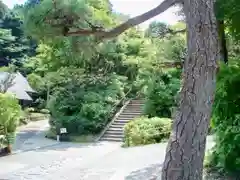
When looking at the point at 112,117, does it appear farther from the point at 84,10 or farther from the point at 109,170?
the point at 84,10

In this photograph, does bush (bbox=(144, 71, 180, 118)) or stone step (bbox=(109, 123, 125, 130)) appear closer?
bush (bbox=(144, 71, 180, 118))

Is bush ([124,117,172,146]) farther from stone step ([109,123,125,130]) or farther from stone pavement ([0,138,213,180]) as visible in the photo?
stone step ([109,123,125,130])

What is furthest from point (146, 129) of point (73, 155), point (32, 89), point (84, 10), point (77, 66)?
point (32, 89)

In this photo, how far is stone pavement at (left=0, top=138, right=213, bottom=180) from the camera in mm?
8250

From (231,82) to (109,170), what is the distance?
477 cm

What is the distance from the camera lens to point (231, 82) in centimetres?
519

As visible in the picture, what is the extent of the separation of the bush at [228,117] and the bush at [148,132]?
26.3ft

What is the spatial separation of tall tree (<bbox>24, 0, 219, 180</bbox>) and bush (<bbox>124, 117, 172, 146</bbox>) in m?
10.6

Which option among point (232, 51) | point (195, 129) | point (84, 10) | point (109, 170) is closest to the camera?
point (195, 129)

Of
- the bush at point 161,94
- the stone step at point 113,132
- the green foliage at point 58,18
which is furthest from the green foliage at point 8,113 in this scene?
the green foliage at point 58,18

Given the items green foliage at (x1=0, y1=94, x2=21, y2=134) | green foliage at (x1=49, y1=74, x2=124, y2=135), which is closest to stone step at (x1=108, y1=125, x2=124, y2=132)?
green foliage at (x1=49, y1=74, x2=124, y2=135)

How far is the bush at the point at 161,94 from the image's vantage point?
660 inches

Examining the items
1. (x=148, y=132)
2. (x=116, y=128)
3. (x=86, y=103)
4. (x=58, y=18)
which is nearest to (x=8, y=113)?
(x=86, y=103)

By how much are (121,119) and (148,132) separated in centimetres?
528
